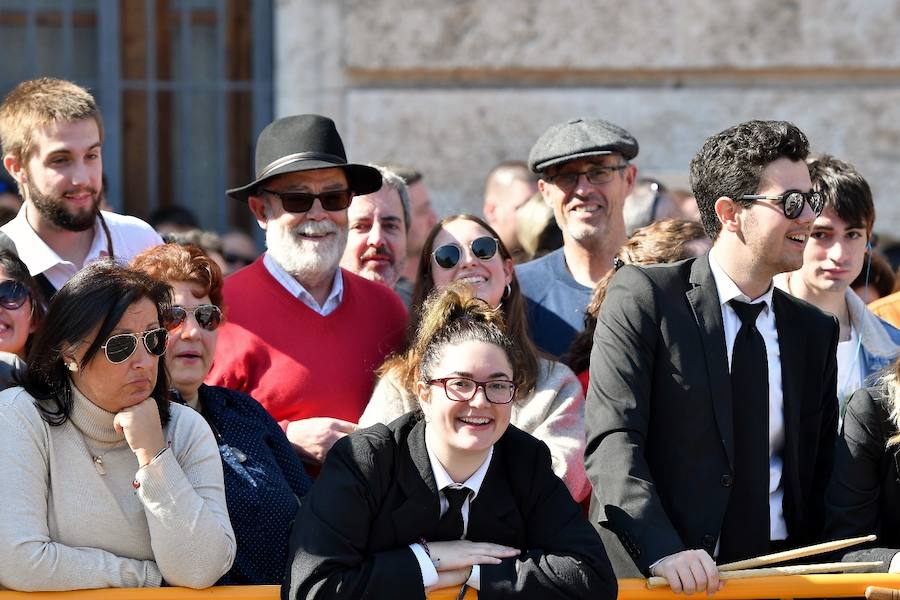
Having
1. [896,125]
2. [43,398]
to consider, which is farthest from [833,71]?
[43,398]

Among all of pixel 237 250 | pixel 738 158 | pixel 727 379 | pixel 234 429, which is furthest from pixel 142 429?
pixel 237 250

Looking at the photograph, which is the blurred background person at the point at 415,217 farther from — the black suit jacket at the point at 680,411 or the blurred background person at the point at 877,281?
the black suit jacket at the point at 680,411

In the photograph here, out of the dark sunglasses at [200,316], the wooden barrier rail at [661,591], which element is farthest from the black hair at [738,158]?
the dark sunglasses at [200,316]

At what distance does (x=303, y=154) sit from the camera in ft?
16.1

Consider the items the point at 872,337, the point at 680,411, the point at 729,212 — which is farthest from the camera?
the point at 872,337

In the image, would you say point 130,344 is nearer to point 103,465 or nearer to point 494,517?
point 103,465

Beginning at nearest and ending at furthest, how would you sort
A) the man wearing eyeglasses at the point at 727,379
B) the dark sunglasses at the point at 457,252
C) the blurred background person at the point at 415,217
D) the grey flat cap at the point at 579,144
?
1. the man wearing eyeglasses at the point at 727,379
2. the dark sunglasses at the point at 457,252
3. the grey flat cap at the point at 579,144
4. the blurred background person at the point at 415,217

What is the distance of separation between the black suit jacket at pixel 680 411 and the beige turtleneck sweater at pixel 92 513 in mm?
1038

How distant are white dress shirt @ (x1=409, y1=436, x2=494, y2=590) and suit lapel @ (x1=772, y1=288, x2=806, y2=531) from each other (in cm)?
84

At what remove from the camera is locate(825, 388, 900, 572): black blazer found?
4047 mm

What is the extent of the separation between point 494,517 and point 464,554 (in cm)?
14

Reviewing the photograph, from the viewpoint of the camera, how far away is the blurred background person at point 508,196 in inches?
273

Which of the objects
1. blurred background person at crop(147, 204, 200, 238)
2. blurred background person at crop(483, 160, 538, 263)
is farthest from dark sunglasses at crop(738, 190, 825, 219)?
blurred background person at crop(147, 204, 200, 238)

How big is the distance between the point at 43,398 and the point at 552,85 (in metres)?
4.78
